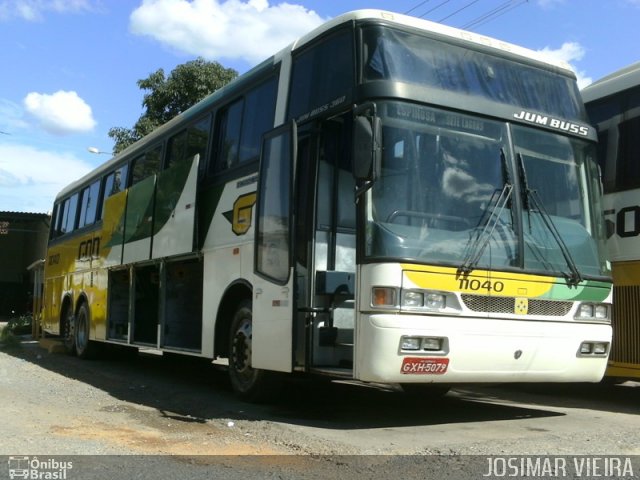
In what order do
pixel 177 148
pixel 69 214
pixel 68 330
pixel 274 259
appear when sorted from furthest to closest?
pixel 69 214 → pixel 68 330 → pixel 177 148 → pixel 274 259

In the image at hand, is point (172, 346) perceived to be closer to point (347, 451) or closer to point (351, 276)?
point (351, 276)

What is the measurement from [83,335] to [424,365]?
9.95 meters

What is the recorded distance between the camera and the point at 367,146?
5.65 metres

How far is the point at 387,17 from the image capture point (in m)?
6.21

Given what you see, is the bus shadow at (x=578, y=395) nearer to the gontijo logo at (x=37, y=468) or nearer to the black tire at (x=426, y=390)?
the black tire at (x=426, y=390)

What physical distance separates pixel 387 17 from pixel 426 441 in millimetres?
3873

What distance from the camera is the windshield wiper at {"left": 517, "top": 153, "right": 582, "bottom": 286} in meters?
6.32

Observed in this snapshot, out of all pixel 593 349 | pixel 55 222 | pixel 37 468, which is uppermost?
pixel 55 222

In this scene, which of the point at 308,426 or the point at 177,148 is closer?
the point at 308,426

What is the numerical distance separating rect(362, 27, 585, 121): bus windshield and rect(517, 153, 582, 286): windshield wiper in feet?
2.40

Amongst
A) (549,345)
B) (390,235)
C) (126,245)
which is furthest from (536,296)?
(126,245)

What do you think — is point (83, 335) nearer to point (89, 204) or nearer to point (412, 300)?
point (89, 204)

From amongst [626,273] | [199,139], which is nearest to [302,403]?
[199,139]

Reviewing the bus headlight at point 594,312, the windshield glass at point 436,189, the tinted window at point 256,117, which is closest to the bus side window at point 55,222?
the tinted window at point 256,117
